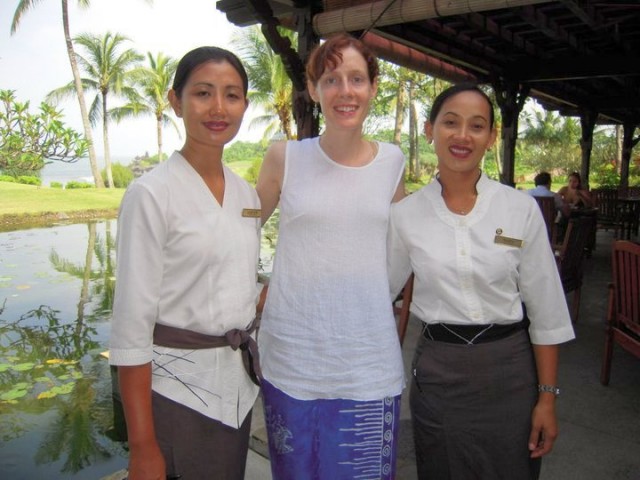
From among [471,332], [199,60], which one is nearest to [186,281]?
[199,60]

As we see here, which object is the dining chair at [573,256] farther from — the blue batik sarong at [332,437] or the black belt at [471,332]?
the blue batik sarong at [332,437]

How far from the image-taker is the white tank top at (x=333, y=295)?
54.8 inches

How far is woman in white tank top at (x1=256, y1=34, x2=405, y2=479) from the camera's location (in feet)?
4.58

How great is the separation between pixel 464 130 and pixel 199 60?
73 cm

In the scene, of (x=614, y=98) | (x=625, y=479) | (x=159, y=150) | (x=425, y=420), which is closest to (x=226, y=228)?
(x=425, y=420)

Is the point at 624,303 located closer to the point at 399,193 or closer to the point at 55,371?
the point at 399,193

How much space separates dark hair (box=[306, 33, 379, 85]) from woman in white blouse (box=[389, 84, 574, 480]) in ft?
0.73

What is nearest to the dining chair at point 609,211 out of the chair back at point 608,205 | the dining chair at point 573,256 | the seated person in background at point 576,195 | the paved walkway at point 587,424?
the chair back at point 608,205

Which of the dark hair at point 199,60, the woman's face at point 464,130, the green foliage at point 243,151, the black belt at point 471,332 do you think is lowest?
the black belt at point 471,332

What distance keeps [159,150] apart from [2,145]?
2996cm

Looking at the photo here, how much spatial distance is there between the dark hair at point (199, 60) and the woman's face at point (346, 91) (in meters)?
0.25

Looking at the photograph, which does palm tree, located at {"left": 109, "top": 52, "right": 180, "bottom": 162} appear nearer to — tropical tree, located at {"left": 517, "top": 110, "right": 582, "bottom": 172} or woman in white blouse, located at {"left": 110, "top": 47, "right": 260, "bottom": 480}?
tropical tree, located at {"left": 517, "top": 110, "right": 582, "bottom": 172}

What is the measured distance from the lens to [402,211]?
1.50m

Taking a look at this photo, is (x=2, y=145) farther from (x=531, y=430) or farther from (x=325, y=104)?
(x=531, y=430)
